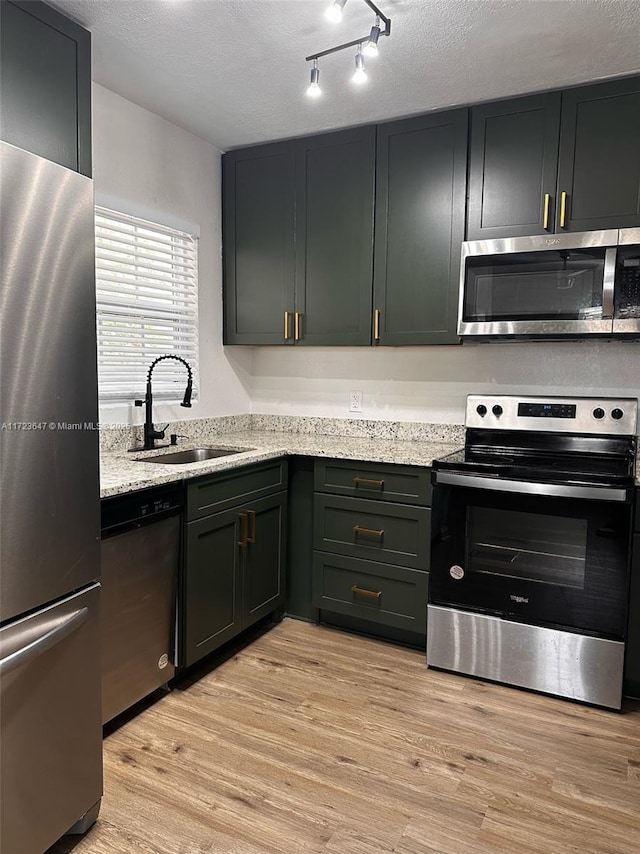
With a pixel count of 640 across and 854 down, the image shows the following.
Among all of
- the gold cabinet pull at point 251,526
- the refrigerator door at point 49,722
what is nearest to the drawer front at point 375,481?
the gold cabinet pull at point 251,526

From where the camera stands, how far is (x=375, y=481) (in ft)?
9.11

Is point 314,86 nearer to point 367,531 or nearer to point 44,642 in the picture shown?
point 367,531

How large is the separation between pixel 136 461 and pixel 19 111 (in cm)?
131

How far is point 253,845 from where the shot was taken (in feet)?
5.44

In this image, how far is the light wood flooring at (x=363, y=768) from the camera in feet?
5.57

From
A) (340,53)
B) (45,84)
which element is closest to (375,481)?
(340,53)

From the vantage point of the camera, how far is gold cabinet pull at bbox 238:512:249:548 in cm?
268

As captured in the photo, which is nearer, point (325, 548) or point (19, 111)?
point (19, 111)

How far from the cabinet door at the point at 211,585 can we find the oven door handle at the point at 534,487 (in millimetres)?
953

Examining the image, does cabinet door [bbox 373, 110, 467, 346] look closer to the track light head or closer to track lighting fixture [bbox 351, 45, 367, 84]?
track lighting fixture [bbox 351, 45, 367, 84]

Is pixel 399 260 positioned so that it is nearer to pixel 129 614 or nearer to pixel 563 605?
pixel 563 605

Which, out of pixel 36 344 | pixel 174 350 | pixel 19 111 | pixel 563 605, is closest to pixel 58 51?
pixel 19 111

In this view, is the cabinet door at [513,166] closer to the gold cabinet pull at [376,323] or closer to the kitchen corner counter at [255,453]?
the gold cabinet pull at [376,323]

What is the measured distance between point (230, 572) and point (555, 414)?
164cm
